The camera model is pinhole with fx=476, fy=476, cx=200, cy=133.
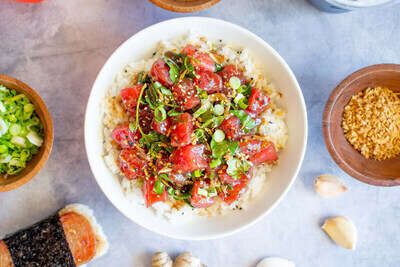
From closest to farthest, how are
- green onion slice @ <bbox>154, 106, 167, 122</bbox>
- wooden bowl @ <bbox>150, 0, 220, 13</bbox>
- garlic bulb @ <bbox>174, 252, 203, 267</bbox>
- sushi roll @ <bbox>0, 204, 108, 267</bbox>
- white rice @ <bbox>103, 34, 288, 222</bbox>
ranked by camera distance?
green onion slice @ <bbox>154, 106, 167, 122</bbox> < wooden bowl @ <bbox>150, 0, 220, 13</bbox> < white rice @ <bbox>103, 34, 288, 222</bbox> < sushi roll @ <bbox>0, 204, 108, 267</bbox> < garlic bulb @ <bbox>174, 252, 203, 267</bbox>

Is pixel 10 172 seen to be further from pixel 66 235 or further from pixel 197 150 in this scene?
pixel 197 150

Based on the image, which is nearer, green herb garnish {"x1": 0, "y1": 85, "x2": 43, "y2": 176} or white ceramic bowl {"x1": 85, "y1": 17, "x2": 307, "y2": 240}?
white ceramic bowl {"x1": 85, "y1": 17, "x2": 307, "y2": 240}

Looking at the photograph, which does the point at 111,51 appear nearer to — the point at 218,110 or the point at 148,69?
the point at 148,69

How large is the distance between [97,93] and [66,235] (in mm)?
939

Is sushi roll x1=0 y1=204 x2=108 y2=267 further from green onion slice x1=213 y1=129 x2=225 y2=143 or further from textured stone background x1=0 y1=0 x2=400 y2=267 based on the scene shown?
green onion slice x1=213 y1=129 x2=225 y2=143

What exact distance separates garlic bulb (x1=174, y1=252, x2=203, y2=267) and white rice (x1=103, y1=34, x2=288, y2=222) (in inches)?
13.9

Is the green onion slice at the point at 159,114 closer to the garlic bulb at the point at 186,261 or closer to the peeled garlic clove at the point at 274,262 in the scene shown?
the garlic bulb at the point at 186,261

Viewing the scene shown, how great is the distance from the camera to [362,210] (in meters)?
3.27

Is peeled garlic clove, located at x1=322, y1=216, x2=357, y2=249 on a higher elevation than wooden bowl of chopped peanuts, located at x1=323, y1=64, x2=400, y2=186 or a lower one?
lower

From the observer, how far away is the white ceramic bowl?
2.79 metres

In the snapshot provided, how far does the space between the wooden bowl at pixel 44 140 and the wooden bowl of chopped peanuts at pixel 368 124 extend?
1667 millimetres

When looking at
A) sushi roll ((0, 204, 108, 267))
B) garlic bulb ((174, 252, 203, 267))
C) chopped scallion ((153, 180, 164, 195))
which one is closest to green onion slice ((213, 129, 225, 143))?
chopped scallion ((153, 180, 164, 195))

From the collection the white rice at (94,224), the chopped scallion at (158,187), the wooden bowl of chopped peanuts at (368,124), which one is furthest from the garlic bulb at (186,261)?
the wooden bowl of chopped peanuts at (368,124)

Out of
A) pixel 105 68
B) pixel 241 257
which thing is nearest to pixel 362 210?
pixel 241 257
